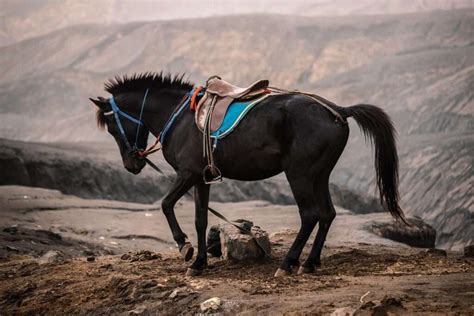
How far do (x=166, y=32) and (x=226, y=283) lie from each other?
3393cm

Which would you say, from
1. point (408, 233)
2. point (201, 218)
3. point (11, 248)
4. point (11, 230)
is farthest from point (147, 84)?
point (408, 233)

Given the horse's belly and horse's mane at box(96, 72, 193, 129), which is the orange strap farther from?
the horse's belly

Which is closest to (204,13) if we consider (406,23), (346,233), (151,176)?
(406,23)

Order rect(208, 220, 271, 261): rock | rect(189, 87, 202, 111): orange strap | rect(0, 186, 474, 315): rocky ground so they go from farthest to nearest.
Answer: rect(208, 220, 271, 261): rock
rect(189, 87, 202, 111): orange strap
rect(0, 186, 474, 315): rocky ground

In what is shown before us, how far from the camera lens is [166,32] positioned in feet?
132

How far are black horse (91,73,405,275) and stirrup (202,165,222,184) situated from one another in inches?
2.4

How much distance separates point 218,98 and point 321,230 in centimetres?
171

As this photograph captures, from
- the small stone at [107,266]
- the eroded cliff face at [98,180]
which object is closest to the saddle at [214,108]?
the small stone at [107,266]

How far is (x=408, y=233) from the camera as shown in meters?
13.6

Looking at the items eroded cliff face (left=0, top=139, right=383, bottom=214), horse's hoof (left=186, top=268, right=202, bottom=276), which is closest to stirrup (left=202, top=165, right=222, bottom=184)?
horse's hoof (left=186, top=268, right=202, bottom=276)

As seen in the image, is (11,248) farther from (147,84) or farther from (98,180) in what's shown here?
(98,180)

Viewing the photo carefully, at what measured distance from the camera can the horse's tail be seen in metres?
8.06

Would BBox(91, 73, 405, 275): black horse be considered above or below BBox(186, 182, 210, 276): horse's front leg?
above

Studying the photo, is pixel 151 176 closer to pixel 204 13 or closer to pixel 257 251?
pixel 257 251
